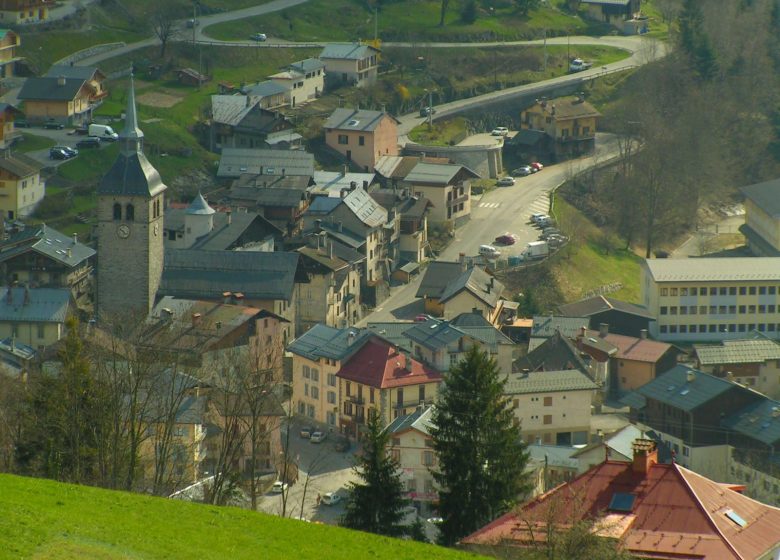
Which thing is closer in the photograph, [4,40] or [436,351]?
[436,351]

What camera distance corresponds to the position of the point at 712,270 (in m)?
78.0

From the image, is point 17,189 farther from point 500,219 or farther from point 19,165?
A: point 500,219

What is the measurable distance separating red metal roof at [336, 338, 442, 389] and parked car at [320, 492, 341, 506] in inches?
259

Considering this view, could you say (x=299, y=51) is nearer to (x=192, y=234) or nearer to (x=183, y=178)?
(x=183, y=178)

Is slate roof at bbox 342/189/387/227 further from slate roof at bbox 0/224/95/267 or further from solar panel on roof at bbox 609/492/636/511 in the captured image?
solar panel on roof at bbox 609/492/636/511

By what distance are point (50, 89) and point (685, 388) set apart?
39.3m

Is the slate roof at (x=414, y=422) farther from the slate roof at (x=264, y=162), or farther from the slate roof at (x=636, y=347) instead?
the slate roof at (x=264, y=162)

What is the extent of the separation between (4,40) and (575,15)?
1823 inches

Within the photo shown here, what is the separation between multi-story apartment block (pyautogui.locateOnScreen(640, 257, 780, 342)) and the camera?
251ft


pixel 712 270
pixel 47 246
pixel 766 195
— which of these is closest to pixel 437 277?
pixel 712 270

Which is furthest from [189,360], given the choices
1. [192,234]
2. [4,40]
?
[4,40]

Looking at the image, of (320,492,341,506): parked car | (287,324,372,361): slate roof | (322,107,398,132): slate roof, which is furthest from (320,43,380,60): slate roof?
(320,492,341,506): parked car

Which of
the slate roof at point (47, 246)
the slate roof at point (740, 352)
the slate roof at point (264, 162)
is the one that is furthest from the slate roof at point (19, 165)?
the slate roof at point (740, 352)

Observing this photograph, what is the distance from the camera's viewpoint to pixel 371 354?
6166cm
